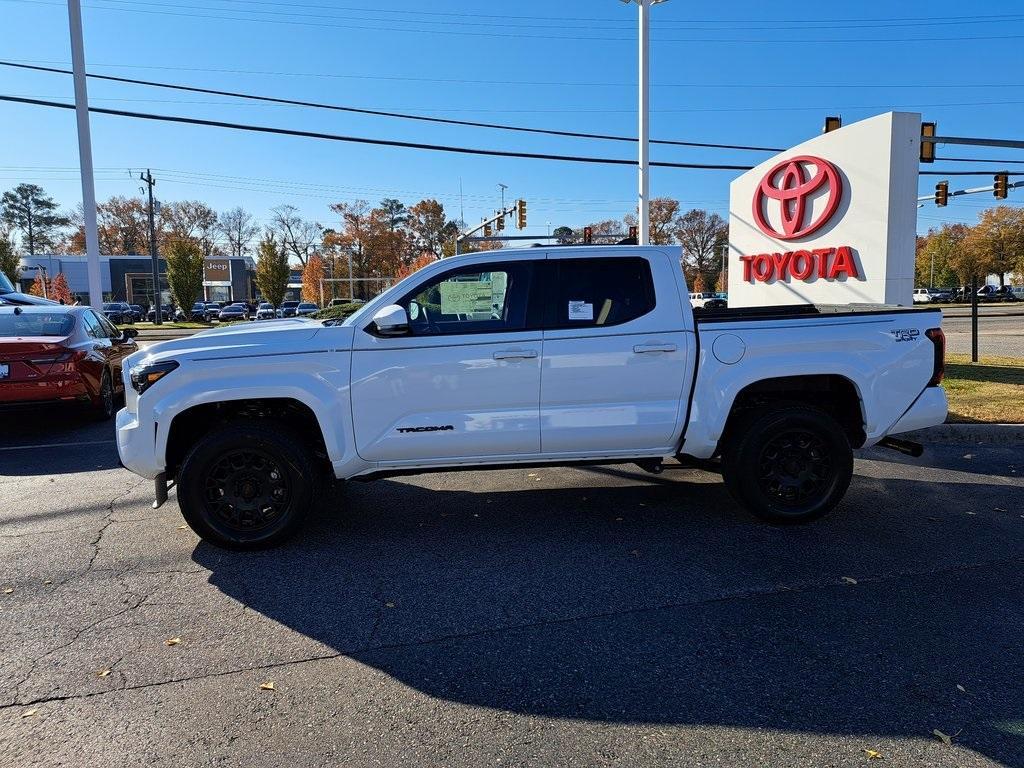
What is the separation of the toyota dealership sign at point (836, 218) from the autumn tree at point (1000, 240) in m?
65.4

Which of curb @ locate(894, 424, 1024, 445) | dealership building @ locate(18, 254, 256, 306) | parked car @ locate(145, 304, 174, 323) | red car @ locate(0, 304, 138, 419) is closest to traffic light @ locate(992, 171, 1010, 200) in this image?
curb @ locate(894, 424, 1024, 445)

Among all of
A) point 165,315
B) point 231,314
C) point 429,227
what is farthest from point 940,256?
point 165,315

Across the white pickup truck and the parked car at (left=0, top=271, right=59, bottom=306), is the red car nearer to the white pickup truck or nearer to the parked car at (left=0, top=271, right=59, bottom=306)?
the white pickup truck

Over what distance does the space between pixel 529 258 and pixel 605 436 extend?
1.39 meters

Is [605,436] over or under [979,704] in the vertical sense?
over

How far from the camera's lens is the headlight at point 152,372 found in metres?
4.51

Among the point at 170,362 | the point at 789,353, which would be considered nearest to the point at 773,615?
the point at 789,353

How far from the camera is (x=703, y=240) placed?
97250 mm

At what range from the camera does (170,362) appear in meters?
4.52

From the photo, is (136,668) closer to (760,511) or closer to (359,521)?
(359,521)

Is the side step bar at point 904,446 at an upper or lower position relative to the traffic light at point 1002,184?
lower

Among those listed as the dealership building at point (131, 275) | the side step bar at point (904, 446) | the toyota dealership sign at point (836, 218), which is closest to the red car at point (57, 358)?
the side step bar at point (904, 446)

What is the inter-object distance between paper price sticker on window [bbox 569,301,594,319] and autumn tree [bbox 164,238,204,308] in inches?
2133

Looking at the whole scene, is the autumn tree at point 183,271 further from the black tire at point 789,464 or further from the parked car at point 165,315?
the black tire at point 789,464
